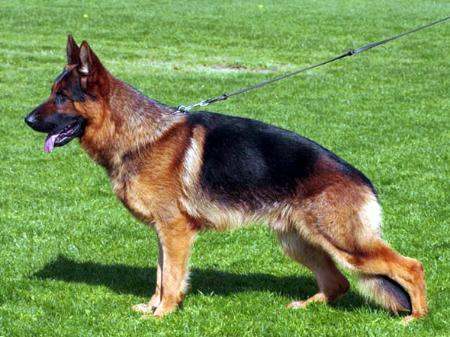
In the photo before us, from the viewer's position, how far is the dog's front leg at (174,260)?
18.1 feet

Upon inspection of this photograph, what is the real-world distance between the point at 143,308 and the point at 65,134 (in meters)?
1.40

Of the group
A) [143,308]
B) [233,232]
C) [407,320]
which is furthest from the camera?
[233,232]

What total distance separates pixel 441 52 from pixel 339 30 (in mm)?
3968

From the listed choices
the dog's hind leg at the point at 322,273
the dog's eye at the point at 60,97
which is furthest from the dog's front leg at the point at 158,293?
the dog's eye at the point at 60,97

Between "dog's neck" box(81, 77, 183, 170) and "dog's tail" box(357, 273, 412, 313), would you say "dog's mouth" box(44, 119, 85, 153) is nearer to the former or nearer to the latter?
"dog's neck" box(81, 77, 183, 170)

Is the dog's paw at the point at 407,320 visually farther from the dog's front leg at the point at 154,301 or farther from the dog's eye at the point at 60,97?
the dog's eye at the point at 60,97

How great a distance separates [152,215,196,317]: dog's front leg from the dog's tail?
123 cm

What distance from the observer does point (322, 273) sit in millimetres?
5863

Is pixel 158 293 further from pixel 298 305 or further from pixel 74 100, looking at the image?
pixel 74 100

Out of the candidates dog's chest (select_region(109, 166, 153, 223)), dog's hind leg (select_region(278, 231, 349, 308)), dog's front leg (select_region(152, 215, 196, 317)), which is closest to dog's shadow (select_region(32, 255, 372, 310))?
dog's hind leg (select_region(278, 231, 349, 308))

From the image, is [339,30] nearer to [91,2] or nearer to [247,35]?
[247,35]

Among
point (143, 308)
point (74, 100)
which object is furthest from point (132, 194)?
point (143, 308)

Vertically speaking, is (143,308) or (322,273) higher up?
(322,273)

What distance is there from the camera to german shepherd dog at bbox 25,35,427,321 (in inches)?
207
